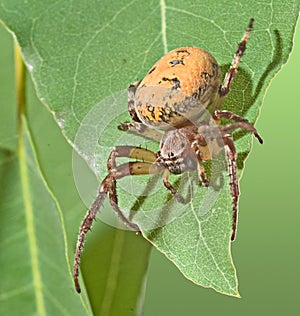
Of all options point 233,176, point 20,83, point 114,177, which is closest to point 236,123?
point 233,176

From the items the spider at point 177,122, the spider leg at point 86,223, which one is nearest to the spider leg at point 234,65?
the spider at point 177,122

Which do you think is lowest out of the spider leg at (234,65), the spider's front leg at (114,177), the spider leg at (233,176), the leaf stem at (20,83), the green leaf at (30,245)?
the green leaf at (30,245)

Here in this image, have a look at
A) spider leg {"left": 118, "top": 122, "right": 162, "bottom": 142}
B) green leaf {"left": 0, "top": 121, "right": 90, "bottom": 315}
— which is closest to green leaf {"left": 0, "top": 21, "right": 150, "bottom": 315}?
green leaf {"left": 0, "top": 121, "right": 90, "bottom": 315}

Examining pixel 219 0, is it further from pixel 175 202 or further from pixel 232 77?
pixel 175 202

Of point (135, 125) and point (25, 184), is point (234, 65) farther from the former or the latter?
point (25, 184)

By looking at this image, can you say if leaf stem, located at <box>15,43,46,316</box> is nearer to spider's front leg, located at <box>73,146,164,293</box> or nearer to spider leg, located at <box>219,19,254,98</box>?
spider's front leg, located at <box>73,146,164,293</box>

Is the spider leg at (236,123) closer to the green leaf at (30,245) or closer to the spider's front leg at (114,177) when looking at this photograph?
the spider's front leg at (114,177)

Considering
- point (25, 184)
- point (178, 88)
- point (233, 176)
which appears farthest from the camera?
point (25, 184)
